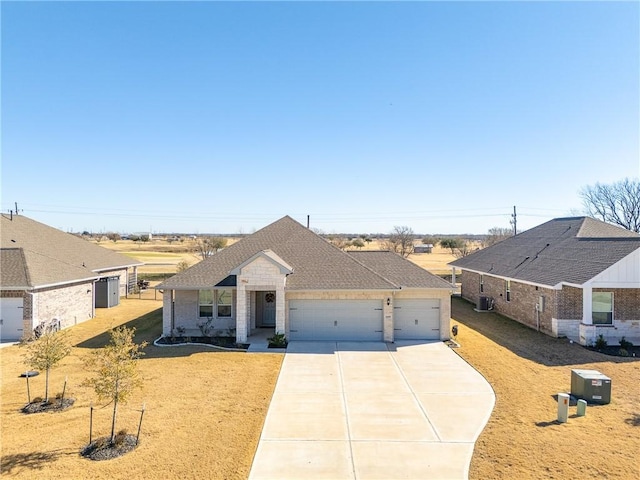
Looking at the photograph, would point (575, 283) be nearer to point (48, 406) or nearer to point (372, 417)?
point (372, 417)

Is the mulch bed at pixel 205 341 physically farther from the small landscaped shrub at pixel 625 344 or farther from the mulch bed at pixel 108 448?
the small landscaped shrub at pixel 625 344

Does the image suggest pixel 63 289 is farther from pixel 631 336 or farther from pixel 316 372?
pixel 631 336

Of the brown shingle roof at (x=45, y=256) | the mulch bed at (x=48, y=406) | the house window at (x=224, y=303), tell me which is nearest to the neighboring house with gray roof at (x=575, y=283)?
the house window at (x=224, y=303)

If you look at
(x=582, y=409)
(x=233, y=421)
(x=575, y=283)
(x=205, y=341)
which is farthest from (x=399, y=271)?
(x=233, y=421)

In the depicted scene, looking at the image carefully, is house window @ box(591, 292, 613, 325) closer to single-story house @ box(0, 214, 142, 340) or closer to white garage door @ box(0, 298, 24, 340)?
single-story house @ box(0, 214, 142, 340)

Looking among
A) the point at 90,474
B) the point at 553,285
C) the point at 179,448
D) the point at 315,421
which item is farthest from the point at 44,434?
the point at 553,285
